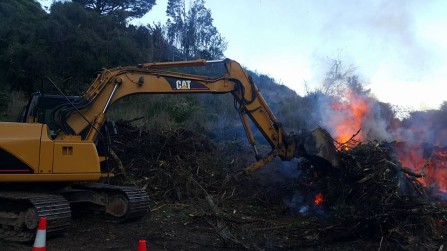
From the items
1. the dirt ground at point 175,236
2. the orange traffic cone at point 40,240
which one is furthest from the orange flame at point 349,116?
the orange traffic cone at point 40,240

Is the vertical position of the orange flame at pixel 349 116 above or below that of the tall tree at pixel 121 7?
below

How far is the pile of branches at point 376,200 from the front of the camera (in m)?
8.12

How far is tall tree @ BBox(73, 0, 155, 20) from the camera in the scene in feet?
105

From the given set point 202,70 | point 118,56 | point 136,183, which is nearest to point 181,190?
point 136,183

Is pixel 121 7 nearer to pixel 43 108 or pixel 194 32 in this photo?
pixel 194 32

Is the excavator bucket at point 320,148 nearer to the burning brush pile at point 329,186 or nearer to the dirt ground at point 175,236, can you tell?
the burning brush pile at point 329,186

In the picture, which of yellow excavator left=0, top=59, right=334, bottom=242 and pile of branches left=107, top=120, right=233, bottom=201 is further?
pile of branches left=107, top=120, right=233, bottom=201

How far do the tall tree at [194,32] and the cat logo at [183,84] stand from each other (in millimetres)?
27891

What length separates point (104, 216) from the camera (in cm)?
905

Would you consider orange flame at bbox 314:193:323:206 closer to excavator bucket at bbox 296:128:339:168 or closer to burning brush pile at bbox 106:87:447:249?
burning brush pile at bbox 106:87:447:249

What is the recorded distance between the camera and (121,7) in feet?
110

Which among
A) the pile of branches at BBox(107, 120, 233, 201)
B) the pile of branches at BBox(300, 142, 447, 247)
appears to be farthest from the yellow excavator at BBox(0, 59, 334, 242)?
the pile of branches at BBox(107, 120, 233, 201)

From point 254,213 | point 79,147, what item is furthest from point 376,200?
point 79,147

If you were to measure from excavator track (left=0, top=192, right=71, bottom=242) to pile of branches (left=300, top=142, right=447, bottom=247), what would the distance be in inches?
180
